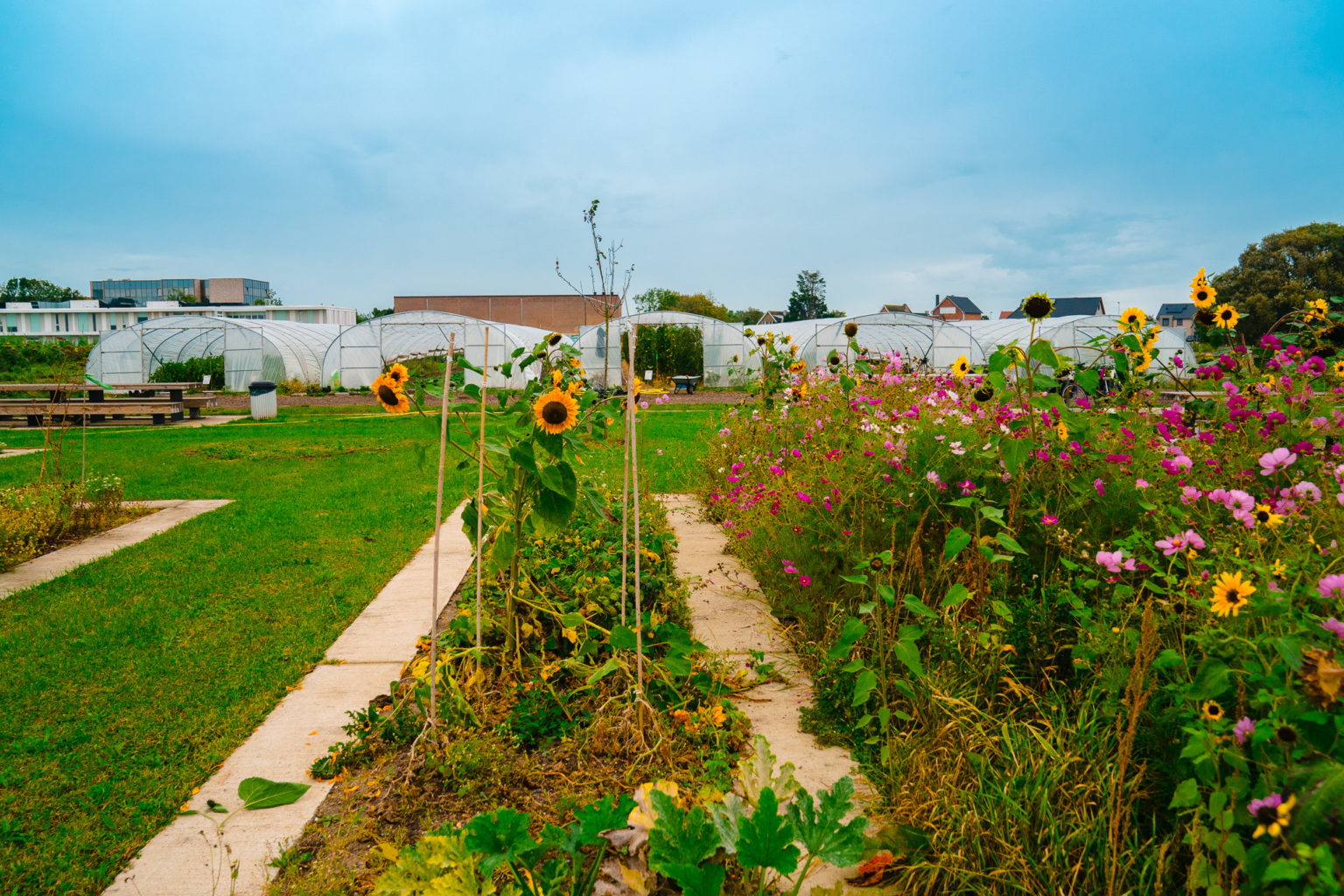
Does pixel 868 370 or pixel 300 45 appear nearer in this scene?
pixel 868 370

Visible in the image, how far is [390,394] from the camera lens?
2307 millimetres

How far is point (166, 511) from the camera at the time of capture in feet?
19.7

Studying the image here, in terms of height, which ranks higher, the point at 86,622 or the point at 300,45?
the point at 300,45

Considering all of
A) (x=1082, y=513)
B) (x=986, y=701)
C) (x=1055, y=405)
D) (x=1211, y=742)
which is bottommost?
(x=986, y=701)

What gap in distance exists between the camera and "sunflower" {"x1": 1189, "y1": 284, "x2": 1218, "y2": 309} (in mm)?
2732

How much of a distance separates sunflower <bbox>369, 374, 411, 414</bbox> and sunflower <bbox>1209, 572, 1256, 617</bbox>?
2086 millimetres

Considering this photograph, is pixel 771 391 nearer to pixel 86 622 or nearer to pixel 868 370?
pixel 868 370

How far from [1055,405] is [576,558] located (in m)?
2.12

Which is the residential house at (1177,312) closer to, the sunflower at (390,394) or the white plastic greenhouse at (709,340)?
the white plastic greenhouse at (709,340)

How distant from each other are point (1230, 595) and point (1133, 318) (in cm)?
174

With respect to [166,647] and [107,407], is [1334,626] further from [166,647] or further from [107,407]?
[107,407]

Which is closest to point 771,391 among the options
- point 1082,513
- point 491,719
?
point 1082,513

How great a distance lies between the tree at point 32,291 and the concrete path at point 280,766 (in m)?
89.5

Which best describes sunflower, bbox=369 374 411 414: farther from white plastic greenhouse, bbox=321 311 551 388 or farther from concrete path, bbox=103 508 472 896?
white plastic greenhouse, bbox=321 311 551 388
